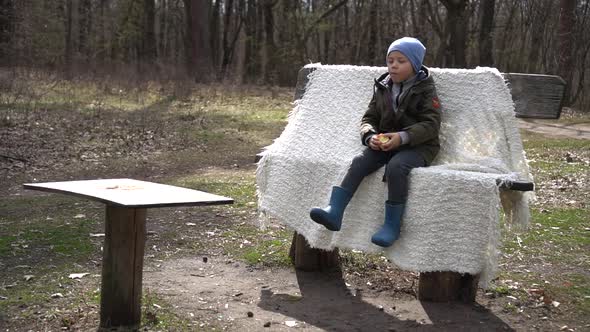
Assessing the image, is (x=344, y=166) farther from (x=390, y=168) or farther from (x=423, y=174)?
(x=423, y=174)

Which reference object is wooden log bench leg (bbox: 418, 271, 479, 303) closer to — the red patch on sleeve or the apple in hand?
the apple in hand

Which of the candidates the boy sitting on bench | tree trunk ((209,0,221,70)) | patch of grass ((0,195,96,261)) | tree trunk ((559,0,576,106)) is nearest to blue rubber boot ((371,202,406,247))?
the boy sitting on bench

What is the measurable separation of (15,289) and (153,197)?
145 centimetres

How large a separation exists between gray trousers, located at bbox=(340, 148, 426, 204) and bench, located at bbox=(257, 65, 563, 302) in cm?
8

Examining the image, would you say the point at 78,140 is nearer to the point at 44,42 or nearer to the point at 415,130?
the point at 415,130

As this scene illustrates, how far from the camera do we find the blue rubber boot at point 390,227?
12.8 feet

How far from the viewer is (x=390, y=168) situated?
3.94 metres

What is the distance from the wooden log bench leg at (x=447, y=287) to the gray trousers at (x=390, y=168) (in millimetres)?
558

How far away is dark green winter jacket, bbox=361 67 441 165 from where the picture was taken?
4.11 meters

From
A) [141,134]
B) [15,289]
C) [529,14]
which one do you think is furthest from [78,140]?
[529,14]

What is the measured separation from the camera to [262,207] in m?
4.72

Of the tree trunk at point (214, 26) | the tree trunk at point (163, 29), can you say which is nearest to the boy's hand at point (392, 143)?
the tree trunk at point (214, 26)

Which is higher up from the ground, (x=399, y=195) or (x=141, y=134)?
(x=399, y=195)

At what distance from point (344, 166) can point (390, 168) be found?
1.35 ft
